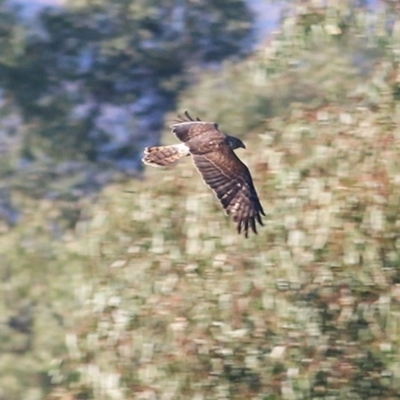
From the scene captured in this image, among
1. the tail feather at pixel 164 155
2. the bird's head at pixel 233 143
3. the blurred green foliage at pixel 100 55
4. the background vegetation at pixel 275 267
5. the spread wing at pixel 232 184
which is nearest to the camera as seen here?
the spread wing at pixel 232 184

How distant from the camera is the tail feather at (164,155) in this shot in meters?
7.74

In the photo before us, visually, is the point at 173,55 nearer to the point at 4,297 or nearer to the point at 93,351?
the point at 4,297

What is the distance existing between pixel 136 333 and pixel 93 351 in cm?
35

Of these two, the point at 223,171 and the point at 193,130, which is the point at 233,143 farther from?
the point at 223,171

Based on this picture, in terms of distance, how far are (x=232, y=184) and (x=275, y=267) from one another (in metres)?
0.69

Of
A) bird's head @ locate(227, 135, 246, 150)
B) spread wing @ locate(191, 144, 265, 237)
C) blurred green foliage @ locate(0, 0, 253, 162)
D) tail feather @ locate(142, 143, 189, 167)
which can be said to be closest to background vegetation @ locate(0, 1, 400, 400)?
bird's head @ locate(227, 135, 246, 150)

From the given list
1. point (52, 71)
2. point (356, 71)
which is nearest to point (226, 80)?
point (356, 71)

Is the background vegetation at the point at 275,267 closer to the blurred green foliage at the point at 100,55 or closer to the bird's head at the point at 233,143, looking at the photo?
the bird's head at the point at 233,143

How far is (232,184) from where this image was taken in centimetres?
759

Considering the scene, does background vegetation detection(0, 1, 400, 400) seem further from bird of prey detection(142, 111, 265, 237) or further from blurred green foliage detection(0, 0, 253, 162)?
blurred green foliage detection(0, 0, 253, 162)

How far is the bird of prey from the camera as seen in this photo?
759 centimetres

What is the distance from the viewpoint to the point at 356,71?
631 inches

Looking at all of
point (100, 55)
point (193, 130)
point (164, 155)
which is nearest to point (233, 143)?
point (193, 130)

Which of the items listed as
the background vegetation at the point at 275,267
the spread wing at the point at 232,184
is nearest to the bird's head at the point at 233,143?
the spread wing at the point at 232,184
